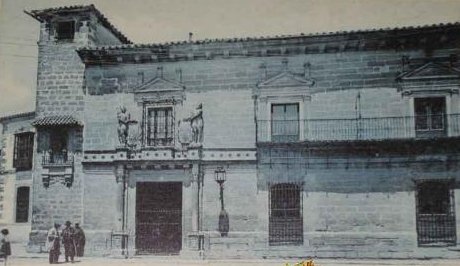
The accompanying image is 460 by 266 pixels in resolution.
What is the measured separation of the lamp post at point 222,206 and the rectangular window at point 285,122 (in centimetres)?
112

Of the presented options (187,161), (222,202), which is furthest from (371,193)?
(187,161)

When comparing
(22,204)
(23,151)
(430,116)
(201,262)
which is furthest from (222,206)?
(23,151)

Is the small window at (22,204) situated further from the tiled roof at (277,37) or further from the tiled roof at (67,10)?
the tiled roof at (67,10)

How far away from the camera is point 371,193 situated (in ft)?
28.9

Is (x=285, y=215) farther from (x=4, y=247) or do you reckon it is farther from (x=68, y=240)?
(x=4, y=247)

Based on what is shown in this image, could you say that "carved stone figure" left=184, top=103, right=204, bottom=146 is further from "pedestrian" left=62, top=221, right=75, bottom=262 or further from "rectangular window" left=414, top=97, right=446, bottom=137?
"rectangular window" left=414, top=97, right=446, bottom=137

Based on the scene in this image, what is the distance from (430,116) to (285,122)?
8.14ft

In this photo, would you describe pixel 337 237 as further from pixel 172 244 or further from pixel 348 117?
pixel 172 244

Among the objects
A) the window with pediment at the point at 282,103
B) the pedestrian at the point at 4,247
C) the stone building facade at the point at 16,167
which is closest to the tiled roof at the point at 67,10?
Result: the stone building facade at the point at 16,167

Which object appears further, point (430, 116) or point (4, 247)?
point (430, 116)

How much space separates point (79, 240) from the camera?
941cm

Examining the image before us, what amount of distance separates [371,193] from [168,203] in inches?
143

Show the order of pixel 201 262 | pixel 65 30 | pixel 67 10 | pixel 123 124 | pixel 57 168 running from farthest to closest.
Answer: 1. pixel 65 30
2. pixel 67 10
3. pixel 57 168
4. pixel 123 124
5. pixel 201 262

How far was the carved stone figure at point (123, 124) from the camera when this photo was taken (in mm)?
9586
